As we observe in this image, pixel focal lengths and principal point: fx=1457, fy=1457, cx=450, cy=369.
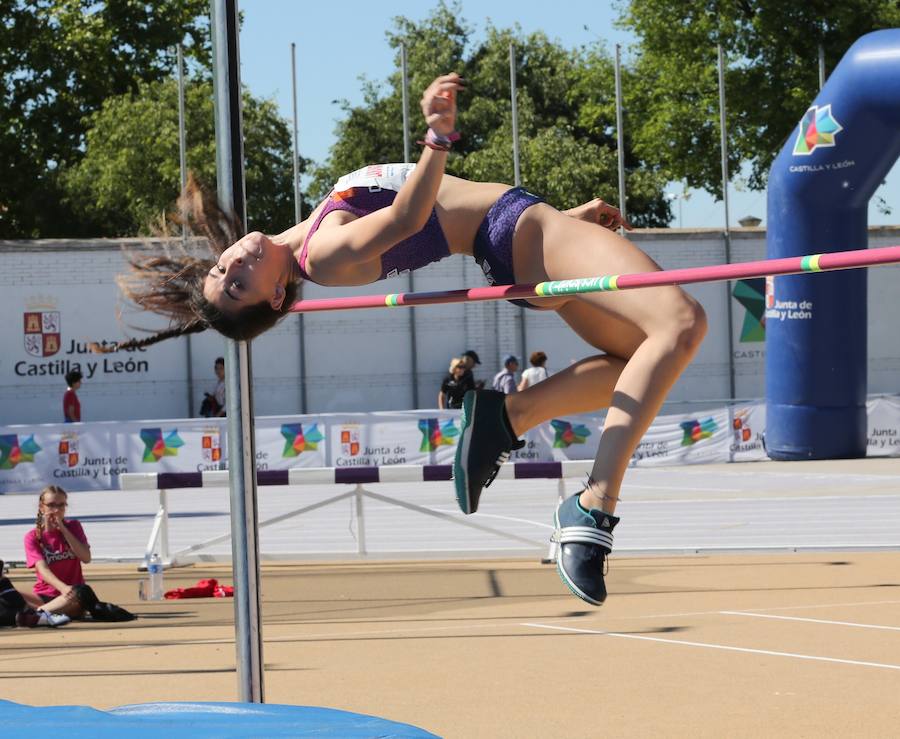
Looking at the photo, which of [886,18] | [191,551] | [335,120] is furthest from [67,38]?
[191,551]

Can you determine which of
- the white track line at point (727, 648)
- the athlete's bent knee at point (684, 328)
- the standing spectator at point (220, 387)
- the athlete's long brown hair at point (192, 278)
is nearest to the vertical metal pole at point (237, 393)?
the athlete's long brown hair at point (192, 278)

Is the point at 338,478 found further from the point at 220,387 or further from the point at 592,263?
the point at 220,387

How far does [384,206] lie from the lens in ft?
12.9

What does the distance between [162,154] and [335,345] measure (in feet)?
35.4

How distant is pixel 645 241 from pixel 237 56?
17822mm

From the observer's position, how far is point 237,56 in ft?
14.4

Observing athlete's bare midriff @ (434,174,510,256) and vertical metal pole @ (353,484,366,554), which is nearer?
athlete's bare midriff @ (434,174,510,256)

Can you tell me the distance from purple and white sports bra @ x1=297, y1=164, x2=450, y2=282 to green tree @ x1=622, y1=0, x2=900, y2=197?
86.3 feet

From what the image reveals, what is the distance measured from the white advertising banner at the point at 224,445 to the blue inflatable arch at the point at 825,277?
214 cm

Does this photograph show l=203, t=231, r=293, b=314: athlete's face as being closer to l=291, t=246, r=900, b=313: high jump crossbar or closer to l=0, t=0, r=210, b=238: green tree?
l=291, t=246, r=900, b=313: high jump crossbar

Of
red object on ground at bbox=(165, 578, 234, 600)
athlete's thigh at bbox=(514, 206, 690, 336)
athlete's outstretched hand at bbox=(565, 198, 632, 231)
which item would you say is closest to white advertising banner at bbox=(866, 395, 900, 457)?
red object on ground at bbox=(165, 578, 234, 600)

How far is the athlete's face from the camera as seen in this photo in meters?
3.87

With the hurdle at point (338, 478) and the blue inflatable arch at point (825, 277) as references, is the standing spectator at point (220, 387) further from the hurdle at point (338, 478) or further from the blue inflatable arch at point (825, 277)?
the hurdle at point (338, 478)

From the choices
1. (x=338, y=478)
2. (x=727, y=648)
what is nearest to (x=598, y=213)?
(x=727, y=648)
